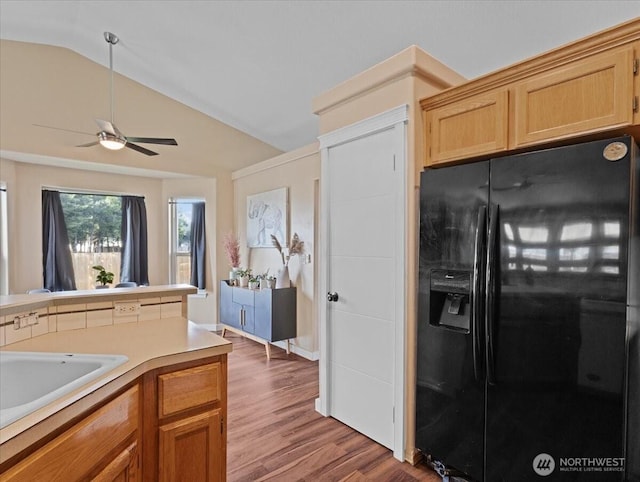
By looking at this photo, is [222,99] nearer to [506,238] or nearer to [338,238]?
[338,238]

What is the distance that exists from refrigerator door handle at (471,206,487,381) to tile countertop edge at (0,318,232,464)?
1216 mm

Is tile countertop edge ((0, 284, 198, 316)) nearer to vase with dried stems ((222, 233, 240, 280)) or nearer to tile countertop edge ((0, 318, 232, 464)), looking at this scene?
tile countertop edge ((0, 318, 232, 464))

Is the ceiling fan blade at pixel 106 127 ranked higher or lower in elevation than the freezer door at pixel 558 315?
higher

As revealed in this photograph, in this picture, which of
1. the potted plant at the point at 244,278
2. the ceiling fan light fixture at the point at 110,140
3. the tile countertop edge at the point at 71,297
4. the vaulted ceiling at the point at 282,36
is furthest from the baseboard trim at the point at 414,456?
the ceiling fan light fixture at the point at 110,140

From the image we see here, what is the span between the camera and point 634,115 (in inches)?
56.0

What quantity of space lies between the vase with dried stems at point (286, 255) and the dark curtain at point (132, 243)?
94.5 inches

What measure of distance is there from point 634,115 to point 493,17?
1.43 meters

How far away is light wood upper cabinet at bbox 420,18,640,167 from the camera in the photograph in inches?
56.9

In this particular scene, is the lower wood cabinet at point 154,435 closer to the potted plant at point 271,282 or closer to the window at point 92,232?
the potted plant at point 271,282

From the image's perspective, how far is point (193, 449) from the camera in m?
1.46

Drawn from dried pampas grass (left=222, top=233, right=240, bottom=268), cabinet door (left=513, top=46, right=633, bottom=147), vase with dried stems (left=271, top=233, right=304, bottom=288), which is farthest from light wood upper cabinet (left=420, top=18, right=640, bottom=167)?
dried pampas grass (left=222, top=233, right=240, bottom=268)

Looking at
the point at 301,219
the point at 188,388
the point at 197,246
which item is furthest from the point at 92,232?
the point at 188,388

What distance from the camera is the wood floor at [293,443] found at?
2.03 meters

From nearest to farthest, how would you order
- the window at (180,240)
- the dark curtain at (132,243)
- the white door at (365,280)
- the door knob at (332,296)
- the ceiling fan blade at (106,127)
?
the white door at (365,280) → the door knob at (332,296) → the ceiling fan blade at (106,127) → the dark curtain at (132,243) → the window at (180,240)
